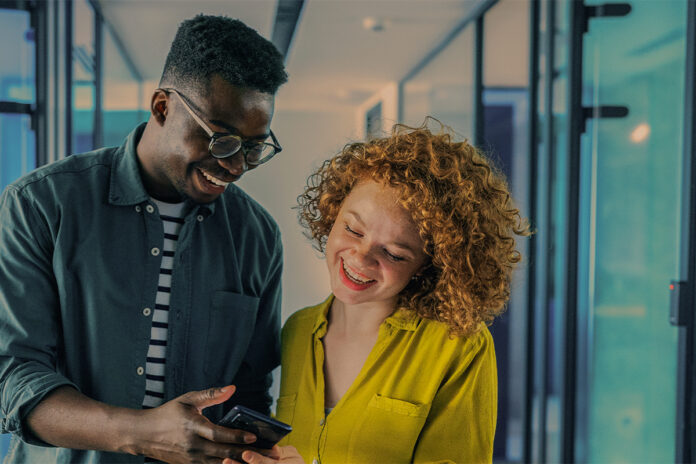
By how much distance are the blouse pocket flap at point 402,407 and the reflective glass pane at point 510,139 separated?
172 centimetres

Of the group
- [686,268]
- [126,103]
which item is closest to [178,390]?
[686,268]

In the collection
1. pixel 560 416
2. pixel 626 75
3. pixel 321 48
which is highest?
pixel 321 48

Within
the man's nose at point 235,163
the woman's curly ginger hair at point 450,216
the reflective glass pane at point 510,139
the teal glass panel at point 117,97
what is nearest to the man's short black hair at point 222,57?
the man's nose at point 235,163

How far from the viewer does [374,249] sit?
1221mm

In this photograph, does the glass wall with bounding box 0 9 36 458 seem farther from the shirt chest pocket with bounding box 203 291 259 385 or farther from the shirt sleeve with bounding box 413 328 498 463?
the shirt sleeve with bounding box 413 328 498 463

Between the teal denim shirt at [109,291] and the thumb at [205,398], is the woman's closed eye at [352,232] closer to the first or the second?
the teal denim shirt at [109,291]

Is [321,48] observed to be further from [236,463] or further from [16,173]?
[236,463]

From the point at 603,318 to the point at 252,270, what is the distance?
1608 mm

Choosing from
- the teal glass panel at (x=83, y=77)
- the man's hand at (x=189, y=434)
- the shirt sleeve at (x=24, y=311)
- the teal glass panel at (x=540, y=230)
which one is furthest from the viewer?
the teal glass panel at (x=83, y=77)

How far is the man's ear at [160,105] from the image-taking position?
127 cm

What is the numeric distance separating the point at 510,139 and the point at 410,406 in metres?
2.52

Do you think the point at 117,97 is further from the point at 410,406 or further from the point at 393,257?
the point at 410,406

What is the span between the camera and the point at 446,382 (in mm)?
1213

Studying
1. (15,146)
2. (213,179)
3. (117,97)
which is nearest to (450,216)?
(213,179)
